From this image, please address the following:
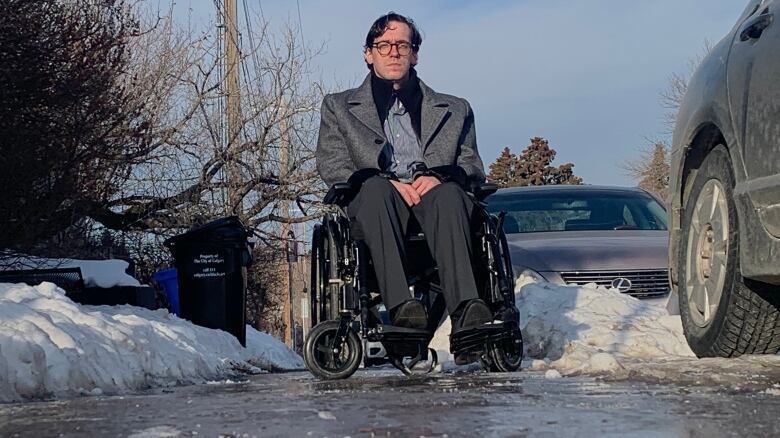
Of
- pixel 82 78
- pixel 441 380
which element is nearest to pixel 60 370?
pixel 441 380

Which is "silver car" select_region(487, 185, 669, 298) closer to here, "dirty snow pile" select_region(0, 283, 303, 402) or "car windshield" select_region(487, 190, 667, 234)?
"car windshield" select_region(487, 190, 667, 234)

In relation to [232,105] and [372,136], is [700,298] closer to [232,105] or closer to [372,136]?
[372,136]

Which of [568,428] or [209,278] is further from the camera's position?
[209,278]

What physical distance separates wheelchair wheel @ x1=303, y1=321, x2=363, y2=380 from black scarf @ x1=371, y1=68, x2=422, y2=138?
4.50 feet

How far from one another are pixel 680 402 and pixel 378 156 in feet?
9.14

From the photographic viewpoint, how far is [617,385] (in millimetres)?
4270

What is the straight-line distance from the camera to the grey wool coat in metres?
6.05

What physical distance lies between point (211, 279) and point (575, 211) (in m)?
3.56

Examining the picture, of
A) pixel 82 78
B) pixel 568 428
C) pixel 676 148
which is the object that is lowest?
pixel 568 428

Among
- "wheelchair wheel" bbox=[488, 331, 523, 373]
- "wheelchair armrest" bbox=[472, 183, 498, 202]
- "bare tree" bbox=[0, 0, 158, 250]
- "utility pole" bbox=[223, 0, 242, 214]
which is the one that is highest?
"utility pole" bbox=[223, 0, 242, 214]

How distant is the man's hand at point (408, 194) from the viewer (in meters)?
5.65

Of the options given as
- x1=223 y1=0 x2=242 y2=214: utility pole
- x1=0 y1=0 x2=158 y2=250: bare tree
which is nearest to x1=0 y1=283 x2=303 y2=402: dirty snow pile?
x1=0 y1=0 x2=158 y2=250: bare tree

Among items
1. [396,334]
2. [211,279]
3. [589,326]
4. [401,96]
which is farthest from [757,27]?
[211,279]

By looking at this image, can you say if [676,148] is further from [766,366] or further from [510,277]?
[766,366]
